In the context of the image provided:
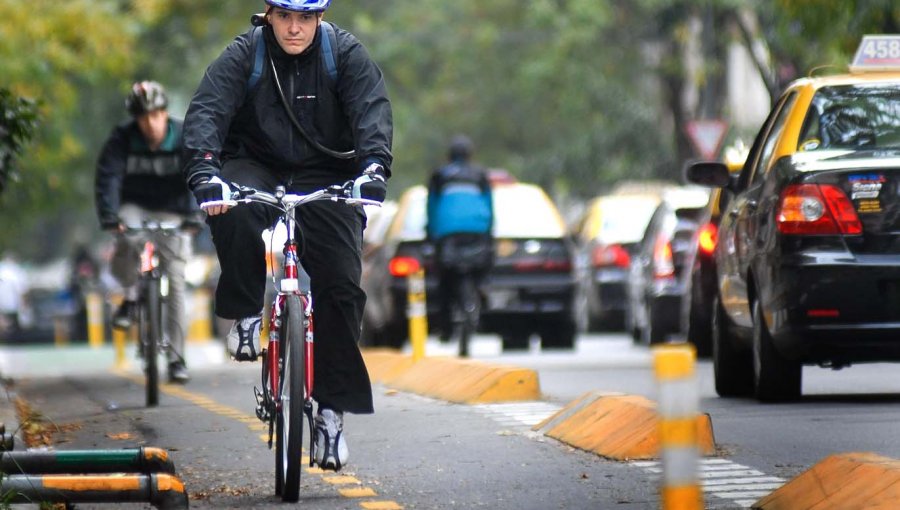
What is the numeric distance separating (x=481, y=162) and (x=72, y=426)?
1601 inches

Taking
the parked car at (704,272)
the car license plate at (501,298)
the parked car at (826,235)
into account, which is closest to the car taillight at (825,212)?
the parked car at (826,235)

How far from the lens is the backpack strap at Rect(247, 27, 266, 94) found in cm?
832

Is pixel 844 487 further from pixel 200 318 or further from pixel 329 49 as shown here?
pixel 200 318

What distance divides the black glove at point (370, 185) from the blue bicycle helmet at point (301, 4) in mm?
651

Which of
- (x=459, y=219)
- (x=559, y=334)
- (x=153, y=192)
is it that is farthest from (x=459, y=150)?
(x=153, y=192)

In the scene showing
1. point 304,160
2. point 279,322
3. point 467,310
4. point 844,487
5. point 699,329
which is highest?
point 304,160

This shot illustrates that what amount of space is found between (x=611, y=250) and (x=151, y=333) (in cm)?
1373

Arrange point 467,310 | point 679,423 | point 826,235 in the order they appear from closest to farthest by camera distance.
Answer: point 679,423, point 826,235, point 467,310

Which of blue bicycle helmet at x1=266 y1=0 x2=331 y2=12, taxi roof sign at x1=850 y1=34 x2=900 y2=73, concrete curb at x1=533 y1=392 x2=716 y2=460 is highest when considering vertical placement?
taxi roof sign at x1=850 y1=34 x2=900 y2=73

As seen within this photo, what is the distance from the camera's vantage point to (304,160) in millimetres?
8344

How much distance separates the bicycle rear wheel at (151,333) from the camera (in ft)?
41.8

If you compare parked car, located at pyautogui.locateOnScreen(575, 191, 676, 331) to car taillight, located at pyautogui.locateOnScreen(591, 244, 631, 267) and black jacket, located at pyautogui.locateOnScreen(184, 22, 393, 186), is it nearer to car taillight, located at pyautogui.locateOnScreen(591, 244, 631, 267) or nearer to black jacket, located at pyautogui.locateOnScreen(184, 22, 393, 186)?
car taillight, located at pyautogui.locateOnScreen(591, 244, 631, 267)

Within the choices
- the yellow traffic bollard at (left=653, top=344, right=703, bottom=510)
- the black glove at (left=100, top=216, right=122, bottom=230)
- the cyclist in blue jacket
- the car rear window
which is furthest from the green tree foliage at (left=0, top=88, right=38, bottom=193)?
the car rear window

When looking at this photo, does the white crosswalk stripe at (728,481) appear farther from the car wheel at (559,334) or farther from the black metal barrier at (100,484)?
the car wheel at (559,334)
